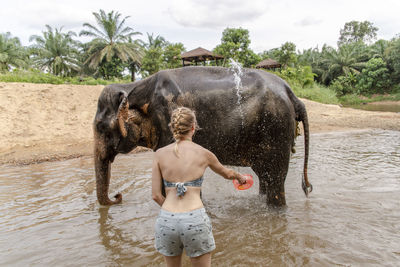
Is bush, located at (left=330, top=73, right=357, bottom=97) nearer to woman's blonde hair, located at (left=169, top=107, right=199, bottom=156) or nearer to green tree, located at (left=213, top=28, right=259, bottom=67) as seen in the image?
green tree, located at (left=213, top=28, right=259, bottom=67)

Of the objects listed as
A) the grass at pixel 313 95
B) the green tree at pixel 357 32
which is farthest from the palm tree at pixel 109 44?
the green tree at pixel 357 32

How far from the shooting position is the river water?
9.92 ft

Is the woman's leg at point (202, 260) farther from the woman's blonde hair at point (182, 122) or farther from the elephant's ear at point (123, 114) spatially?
the elephant's ear at point (123, 114)

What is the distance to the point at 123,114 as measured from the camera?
11.7 ft

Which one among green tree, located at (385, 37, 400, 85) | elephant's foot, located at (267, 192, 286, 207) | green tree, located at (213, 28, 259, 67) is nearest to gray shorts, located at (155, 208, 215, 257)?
elephant's foot, located at (267, 192, 286, 207)

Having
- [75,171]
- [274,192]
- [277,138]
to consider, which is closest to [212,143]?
[277,138]

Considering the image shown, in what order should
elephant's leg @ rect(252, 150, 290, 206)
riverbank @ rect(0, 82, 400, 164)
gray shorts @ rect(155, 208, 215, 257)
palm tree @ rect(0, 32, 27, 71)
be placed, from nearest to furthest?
gray shorts @ rect(155, 208, 215, 257) → elephant's leg @ rect(252, 150, 290, 206) → riverbank @ rect(0, 82, 400, 164) → palm tree @ rect(0, 32, 27, 71)

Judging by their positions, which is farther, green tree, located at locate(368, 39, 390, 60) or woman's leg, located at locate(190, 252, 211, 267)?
green tree, located at locate(368, 39, 390, 60)

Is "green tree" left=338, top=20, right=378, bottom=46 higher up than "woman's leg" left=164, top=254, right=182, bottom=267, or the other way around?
"green tree" left=338, top=20, right=378, bottom=46

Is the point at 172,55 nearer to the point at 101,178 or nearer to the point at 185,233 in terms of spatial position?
the point at 101,178

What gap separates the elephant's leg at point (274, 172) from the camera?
354 cm

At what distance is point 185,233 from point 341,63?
122 feet

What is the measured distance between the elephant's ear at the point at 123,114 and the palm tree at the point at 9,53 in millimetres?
30833

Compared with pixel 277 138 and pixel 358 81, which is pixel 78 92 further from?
pixel 358 81
